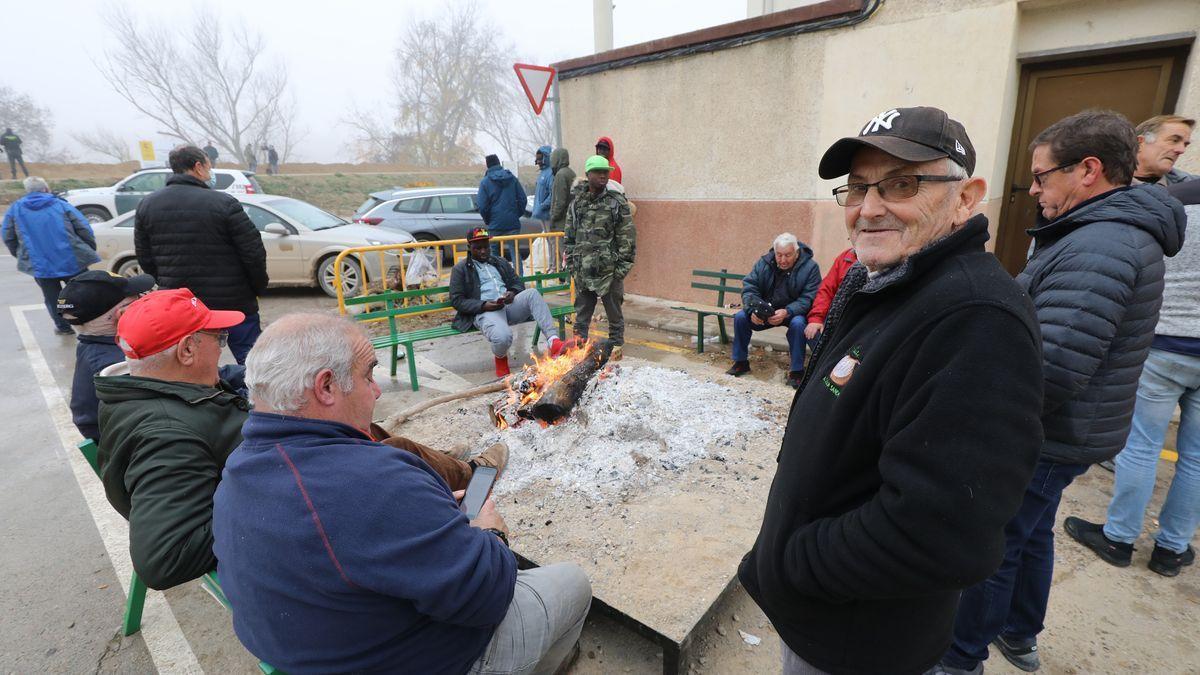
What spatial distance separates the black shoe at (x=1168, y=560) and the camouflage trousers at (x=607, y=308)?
14.8ft

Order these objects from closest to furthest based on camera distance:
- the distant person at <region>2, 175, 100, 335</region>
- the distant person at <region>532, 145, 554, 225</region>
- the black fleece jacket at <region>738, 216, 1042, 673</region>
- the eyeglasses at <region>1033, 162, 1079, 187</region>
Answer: the black fleece jacket at <region>738, 216, 1042, 673</region> < the eyeglasses at <region>1033, 162, 1079, 187</region> < the distant person at <region>2, 175, 100, 335</region> < the distant person at <region>532, 145, 554, 225</region>

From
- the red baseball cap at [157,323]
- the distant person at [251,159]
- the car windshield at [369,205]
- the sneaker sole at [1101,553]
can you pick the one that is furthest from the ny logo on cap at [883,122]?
the distant person at [251,159]

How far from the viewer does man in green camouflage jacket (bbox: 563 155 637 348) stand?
6.10 metres

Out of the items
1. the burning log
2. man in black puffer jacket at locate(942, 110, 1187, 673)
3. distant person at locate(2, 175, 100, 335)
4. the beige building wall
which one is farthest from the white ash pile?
distant person at locate(2, 175, 100, 335)

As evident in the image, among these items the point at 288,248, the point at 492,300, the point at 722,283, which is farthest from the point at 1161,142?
the point at 288,248

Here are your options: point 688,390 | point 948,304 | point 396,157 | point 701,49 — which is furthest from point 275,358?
point 396,157

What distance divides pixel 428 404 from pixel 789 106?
523cm

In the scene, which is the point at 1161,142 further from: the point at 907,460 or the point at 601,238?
the point at 601,238

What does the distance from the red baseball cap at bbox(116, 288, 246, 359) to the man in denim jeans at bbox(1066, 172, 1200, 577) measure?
13.8 feet

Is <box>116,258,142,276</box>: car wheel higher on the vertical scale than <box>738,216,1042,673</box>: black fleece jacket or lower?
lower

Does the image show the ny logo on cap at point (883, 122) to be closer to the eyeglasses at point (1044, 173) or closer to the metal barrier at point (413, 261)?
the eyeglasses at point (1044, 173)

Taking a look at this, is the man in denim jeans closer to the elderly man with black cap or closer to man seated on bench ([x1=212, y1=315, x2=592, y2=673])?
the elderly man with black cap

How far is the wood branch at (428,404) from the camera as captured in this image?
430 centimetres

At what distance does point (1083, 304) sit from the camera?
5.85ft
